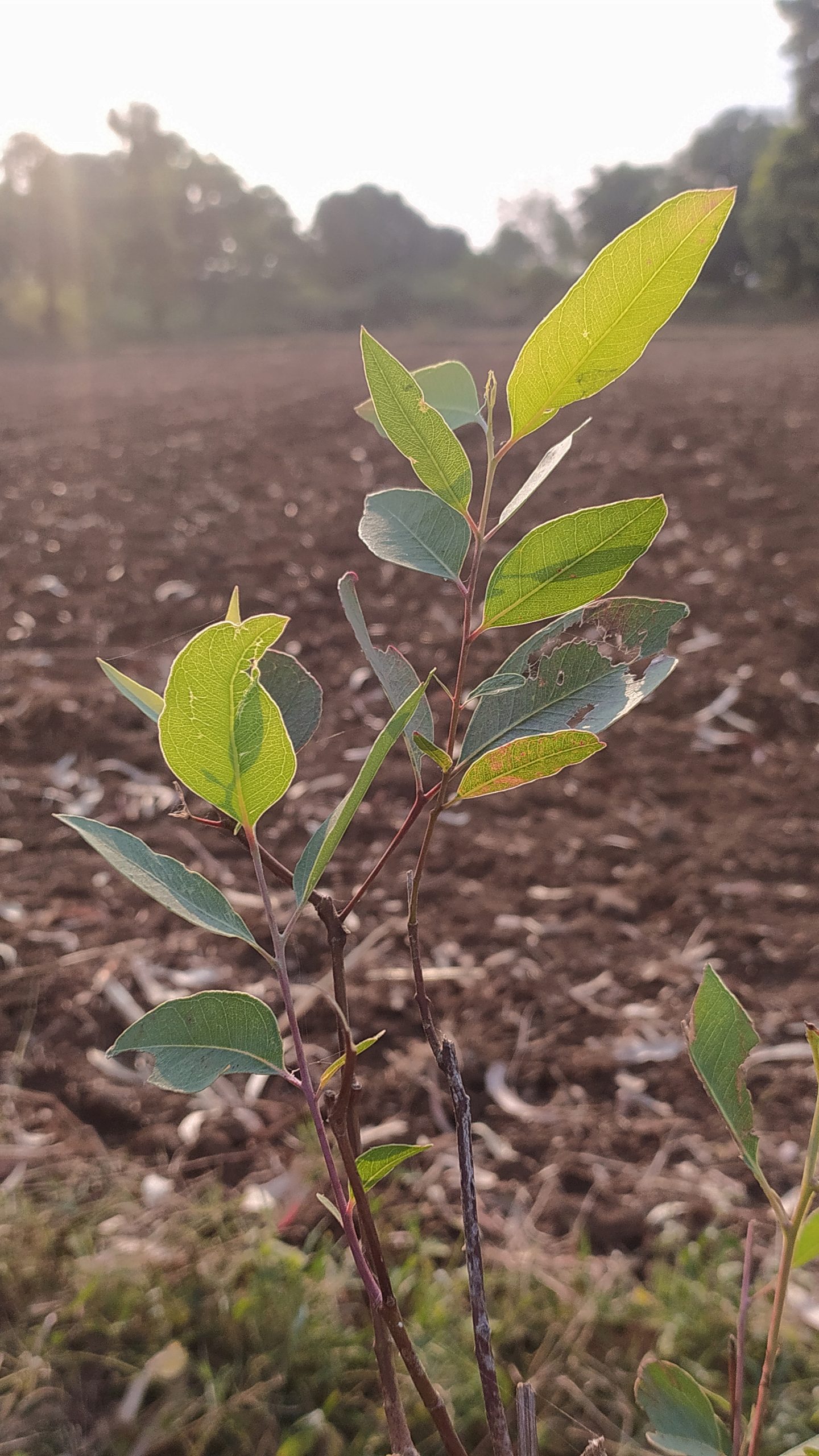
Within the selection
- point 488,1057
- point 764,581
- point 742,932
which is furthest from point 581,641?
point 764,581

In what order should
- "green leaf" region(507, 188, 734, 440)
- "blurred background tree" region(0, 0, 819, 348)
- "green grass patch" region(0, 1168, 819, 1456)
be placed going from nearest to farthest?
"green leaf" region(507, 188, 734, 440) < "green grass patch" region(0, 1168, 819, 1456) < "blurred background tree" region(0, 0, 819, 348)

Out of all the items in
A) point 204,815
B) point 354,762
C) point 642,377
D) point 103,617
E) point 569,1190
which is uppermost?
point 642,377

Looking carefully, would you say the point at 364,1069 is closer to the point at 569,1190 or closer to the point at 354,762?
the point at 569,1190

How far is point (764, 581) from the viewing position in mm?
3154

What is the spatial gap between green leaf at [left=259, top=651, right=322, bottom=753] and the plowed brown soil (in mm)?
40

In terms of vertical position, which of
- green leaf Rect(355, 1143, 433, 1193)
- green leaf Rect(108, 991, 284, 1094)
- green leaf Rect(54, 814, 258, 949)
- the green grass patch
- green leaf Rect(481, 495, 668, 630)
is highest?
green leaf Rect(481, 495, 668, 630)

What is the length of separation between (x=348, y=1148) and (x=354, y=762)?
1.92m

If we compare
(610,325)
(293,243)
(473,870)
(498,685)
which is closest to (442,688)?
(498,685)

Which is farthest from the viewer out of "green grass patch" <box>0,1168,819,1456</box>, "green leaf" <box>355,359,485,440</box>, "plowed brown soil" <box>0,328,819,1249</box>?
"plowed brown soil" <box>0,328,819,1249</box>

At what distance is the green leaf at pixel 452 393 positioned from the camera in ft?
1.16

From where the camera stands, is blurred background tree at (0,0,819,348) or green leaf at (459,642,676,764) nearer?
green leaf at (459,642,676,764)

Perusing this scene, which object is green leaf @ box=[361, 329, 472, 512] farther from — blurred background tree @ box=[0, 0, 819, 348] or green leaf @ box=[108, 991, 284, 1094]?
blurred background tree @ box=[0, 0, 819, 348]

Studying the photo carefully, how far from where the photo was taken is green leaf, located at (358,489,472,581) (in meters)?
0.33

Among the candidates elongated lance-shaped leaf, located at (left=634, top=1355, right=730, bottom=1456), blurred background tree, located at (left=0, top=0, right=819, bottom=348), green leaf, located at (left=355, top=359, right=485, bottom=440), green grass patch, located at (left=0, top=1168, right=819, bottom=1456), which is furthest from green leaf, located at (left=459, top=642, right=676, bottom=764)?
Result: blurred background tree, located at (left=0, top=0, right=819, bottom=348)
